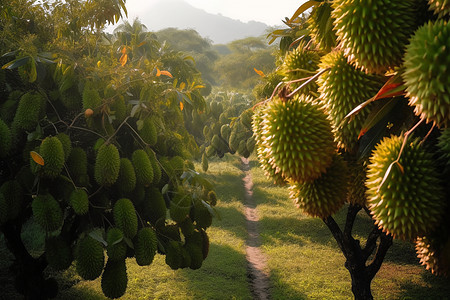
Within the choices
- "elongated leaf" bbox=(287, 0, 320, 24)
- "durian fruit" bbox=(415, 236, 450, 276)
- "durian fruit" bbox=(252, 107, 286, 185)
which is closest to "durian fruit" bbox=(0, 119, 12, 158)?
"durian fruit" bbox=(252, 107, 286, 185)

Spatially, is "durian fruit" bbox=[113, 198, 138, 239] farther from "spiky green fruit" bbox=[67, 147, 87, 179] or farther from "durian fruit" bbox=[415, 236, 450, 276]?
"durian fruit" bbox=[415, 236, 450, 276]

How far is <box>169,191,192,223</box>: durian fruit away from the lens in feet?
9.82

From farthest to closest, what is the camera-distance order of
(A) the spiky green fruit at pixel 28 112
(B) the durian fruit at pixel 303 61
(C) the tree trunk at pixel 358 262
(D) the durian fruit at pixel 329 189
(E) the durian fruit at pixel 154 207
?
(C) the tree trunk at pixel 358 262, (E) the durian fruit at pixel 154 207, (A) the spiky green fruit at pixel 28 112, (B) the durian fruit at pixel 303 61, (D) the durian fruit at pixel 329 189

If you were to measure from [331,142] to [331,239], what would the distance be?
695cm

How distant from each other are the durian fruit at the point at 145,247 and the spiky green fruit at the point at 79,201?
1.37 ft

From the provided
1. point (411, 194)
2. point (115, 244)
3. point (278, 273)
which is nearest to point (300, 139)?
point (411, 194)

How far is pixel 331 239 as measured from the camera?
301 inches

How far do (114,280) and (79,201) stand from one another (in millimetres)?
557

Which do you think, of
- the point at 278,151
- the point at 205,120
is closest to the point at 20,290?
the point at 278,151

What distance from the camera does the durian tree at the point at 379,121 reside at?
2.85ft

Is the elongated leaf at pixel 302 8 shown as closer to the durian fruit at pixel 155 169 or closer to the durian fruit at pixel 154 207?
the durian fruit at pixel 155 169

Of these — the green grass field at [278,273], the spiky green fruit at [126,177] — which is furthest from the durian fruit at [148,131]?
the green grass field at [278,273]

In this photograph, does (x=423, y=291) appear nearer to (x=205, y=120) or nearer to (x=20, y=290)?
(x=20, y=290)

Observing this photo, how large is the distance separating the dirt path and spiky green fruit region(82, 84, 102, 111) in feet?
11.9
